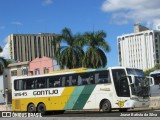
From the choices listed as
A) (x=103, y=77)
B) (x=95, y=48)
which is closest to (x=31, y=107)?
(x=103, y=77)

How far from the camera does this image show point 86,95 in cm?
2975

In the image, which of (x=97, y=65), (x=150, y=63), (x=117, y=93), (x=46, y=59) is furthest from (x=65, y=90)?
(x=150, y=63)

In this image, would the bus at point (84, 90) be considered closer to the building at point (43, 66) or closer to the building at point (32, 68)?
the building at point (32, 68)

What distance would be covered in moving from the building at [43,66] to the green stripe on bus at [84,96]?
45038mm

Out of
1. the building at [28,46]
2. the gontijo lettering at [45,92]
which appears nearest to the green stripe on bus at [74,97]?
the gontijo lettering at [45,92]

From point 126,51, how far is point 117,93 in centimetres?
15187

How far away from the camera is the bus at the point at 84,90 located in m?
28.0

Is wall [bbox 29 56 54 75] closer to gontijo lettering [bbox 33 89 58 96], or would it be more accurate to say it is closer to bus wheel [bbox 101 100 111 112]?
gontijo lettering [bbox 33 89 58 96]

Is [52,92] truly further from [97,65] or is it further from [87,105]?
[97,65]

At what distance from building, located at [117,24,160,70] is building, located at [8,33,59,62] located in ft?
179

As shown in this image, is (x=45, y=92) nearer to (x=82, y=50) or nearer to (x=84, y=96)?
(x=84, y=96)

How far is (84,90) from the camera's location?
29.7 meters

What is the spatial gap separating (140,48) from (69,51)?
122048 mm

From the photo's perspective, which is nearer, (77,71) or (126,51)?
(77,71)
